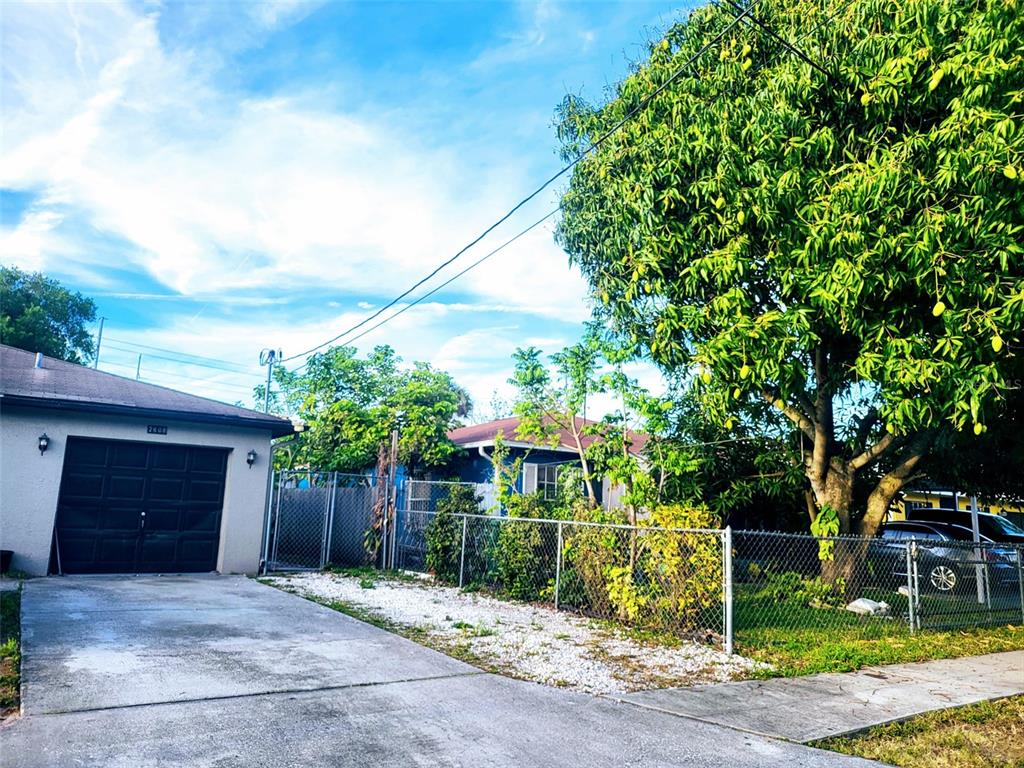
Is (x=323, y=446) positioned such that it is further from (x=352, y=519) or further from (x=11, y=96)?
(x=11, y=96)

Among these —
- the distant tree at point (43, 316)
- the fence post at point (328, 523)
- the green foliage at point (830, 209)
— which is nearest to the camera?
the green foliage at point (830, 209)

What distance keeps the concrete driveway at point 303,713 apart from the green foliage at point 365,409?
25.2ft

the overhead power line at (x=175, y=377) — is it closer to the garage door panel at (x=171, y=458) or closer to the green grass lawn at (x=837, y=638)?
the garage door panel at (x=171, y=458)

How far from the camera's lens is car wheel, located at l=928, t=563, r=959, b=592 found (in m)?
10.6

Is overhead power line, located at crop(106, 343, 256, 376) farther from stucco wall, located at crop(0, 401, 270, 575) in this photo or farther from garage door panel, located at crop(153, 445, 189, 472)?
stucco wall, located at crop(0, 401, 270, 575)

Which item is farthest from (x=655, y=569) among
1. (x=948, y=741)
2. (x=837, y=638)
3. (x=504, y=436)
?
(x=504, y=436)

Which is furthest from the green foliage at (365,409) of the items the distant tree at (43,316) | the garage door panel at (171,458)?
the distant tree at (43,316)

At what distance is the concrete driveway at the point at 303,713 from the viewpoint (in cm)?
383

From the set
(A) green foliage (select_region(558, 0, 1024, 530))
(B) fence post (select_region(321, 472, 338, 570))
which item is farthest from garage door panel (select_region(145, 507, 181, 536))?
(A) green foliage (select_region(558, 0, 1024, 530))

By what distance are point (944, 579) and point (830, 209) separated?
689 cm

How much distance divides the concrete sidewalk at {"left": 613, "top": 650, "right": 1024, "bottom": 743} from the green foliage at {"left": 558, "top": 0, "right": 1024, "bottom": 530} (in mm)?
2716

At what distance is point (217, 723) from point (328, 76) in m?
9.85

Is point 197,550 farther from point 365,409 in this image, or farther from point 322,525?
point 365,409

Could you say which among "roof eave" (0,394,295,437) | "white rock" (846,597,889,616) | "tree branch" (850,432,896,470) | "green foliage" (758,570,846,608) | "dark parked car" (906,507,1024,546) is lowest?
"white rock" (846,597,889,616)
